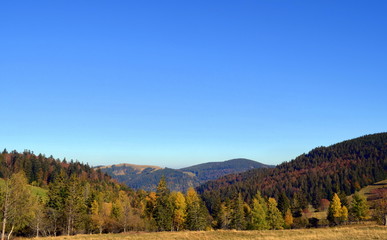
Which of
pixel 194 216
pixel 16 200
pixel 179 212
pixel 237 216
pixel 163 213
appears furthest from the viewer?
pixel 237 216

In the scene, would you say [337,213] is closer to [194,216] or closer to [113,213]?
[194,216]

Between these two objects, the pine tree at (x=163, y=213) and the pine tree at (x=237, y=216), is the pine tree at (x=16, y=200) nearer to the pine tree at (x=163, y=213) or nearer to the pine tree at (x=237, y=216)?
the pine tree at (x=163, y=213)

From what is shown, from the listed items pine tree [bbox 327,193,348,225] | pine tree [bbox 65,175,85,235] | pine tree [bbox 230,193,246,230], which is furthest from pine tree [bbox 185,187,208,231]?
pine tree [bbox 327,193,348,225]

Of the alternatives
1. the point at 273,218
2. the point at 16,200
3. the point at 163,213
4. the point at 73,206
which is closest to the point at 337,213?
the point at 273,218

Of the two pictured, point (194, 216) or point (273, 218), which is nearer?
point (194, 216)

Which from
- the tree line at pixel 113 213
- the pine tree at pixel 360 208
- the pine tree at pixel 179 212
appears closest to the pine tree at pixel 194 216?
the tree line at pixel 113 213

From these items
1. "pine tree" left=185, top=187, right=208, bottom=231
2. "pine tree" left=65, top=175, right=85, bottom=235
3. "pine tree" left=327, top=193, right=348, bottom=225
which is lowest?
"pine tree" left=327, top=193, right=348, bottom=225

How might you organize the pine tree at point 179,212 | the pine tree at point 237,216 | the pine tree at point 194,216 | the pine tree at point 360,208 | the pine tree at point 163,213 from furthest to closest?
the pine tree at point 360,208 → the pine tree at point 237,216 → the pine tree at point 179,212 → the pine tree at point 194,216 → the pine tree at point 163,213

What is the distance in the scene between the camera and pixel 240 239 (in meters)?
39.7

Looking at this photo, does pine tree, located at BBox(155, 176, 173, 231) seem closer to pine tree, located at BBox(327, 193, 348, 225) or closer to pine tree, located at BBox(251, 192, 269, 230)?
pine tree, located at BBox(251, 192, 269, 230)

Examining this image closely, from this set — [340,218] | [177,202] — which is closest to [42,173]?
[177,202]

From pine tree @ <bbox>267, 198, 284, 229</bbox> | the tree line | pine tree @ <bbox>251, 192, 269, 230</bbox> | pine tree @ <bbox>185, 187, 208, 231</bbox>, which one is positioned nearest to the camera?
the tree line

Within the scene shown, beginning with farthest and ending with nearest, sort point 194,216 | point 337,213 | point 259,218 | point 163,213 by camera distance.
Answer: point 337,213 < point 259,218 < point 194,216 < point 163,213

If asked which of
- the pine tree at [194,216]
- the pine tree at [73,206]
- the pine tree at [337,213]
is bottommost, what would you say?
the pine tree at [337,213]
